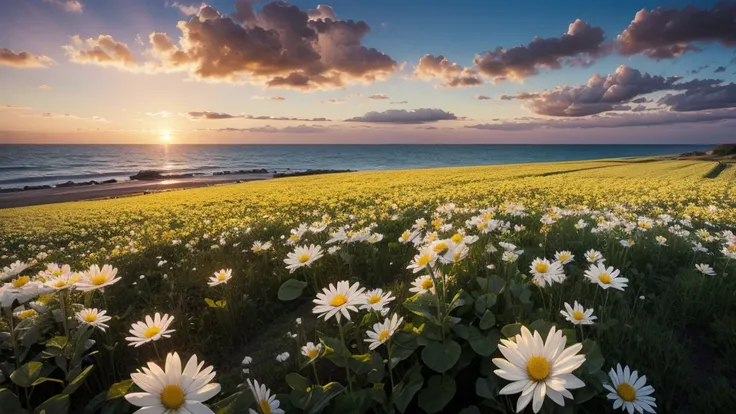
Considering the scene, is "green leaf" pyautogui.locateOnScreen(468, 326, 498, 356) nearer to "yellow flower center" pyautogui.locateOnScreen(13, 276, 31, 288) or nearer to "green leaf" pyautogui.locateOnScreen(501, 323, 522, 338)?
"green leaf" pyautogui.locateOnScreen(501, 323, 522, 338)

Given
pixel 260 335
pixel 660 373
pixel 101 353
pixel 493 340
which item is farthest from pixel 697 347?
pixel 101 353

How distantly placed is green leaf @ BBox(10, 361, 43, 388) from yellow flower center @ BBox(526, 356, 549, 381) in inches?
82.2

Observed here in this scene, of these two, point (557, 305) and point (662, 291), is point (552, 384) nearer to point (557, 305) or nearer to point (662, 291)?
point (557, 305)

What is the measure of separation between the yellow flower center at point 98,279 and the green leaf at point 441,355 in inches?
73.0

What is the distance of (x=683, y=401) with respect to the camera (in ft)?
7.07

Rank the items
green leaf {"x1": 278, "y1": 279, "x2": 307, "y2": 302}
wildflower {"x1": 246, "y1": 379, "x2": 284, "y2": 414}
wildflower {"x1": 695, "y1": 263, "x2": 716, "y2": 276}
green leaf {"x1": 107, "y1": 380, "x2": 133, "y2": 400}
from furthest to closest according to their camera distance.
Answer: wildflower {"x1": 695, "y1": 263, "x2": 716, "y2": 276}, green leaf {"x1": 278, "y1": 279, "x2": 307, "y2": 302}, green leaf {"x1": 107, "y1": 380, "x2": 133, "y2": 400}, wildflower {"x1": 246, "y1": 379, "x2": 284, "y2": 414}

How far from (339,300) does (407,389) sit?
1.70ft

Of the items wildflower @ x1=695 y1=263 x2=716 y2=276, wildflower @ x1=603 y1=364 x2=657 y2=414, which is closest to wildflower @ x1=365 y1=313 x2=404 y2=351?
wildflower @ x1=603 y1=364 x2=657 y2=414

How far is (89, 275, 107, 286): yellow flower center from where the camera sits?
7.19 feet

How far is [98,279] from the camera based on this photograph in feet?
7.23

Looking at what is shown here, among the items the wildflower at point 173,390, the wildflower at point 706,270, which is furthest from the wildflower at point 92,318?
the wildflower at point 706,270

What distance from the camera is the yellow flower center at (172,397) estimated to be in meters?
1.23

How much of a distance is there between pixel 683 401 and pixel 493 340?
1234mm

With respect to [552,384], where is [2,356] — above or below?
below
